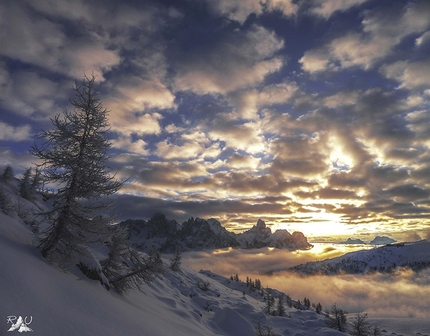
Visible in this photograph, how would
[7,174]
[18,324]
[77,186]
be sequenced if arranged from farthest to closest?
1. [7,174]
2. [77,186]
3. [18,324]

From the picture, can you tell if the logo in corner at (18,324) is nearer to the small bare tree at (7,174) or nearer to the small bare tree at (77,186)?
the small bare tree at (77,186)

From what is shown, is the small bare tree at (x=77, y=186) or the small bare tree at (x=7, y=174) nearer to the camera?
the small bare tree at (x=77, y=186)

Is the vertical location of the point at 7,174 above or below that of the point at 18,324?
above

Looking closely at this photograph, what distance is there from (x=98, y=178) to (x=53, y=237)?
266cm

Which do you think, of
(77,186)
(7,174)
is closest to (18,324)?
(77,186)

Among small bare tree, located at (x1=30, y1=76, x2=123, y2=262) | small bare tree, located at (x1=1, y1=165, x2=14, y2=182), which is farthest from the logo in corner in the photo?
small bare tree, located at (x1=1, y1=165, x2=14, y2=182)

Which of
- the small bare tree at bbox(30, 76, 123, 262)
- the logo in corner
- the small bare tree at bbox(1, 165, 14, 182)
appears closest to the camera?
the logo in corner

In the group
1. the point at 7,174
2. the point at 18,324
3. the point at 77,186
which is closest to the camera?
the point at 18,324

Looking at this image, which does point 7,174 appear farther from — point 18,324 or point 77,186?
point 18,324

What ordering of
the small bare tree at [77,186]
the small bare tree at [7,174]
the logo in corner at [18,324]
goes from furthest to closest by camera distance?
the small bare tree at [7,174], the small bare tree at [77,186], the logo in corner at [18,324]

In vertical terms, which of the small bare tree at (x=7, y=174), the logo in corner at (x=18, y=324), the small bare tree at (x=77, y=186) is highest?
the small bare tree at (x=7, y=174)

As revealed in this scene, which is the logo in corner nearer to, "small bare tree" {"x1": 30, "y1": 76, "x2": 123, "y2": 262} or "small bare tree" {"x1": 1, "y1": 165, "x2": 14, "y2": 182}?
"small bare tree" {"x1": 30, "y1": 76, "x2": 123, "y2": 262}

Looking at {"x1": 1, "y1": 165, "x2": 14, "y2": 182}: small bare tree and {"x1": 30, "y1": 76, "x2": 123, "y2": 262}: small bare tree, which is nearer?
{"x1": 30, "y1": 76, "x2": 123, "y2": 262}: small bare tree

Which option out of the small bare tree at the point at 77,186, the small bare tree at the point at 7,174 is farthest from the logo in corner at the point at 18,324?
the small bare tree at the point at 7,174
